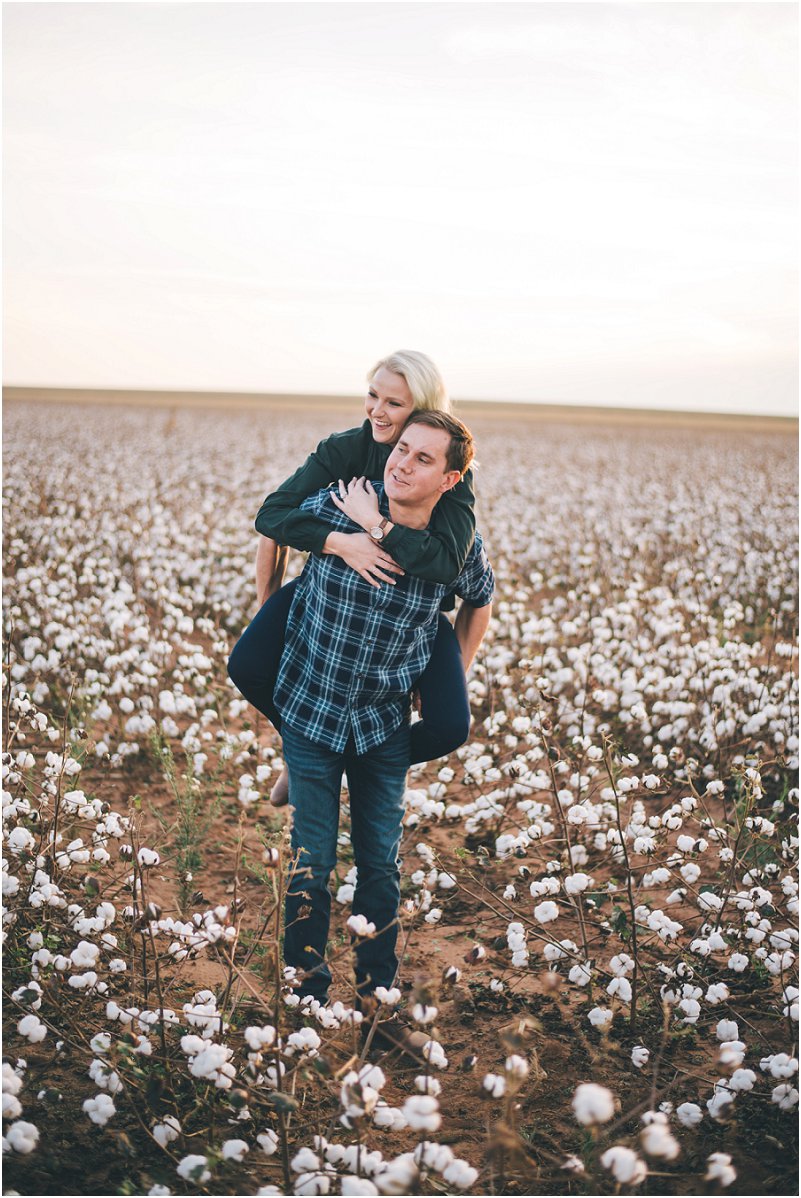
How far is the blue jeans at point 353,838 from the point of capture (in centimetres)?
359

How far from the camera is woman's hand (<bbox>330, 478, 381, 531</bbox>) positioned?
3.34 metres

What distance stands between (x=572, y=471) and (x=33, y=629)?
21307mm

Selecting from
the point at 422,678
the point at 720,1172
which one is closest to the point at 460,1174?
the point at 720,1172

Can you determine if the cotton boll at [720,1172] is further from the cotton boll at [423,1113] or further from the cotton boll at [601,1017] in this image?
the cotton boll at [601,1017]

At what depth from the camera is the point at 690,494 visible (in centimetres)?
2094

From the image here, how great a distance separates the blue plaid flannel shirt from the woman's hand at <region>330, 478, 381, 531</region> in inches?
2.1

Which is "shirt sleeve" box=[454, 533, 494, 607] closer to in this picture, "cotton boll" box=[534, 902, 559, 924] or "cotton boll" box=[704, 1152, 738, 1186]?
"cotton boll" box=[534, 902, 559, 924]

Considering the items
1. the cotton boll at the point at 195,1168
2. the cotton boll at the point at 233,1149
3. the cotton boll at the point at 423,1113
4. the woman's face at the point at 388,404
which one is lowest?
the cotton boll at the point at 233,1149

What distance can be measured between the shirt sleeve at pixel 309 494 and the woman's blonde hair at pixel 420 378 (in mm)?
359

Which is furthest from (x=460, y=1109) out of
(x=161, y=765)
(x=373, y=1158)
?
(x=161, y=765)

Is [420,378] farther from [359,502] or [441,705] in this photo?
[441,705]

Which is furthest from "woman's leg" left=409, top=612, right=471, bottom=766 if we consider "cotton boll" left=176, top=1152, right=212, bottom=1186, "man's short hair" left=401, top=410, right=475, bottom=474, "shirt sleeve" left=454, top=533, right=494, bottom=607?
"cotton boll" left=176, top=1152, right=212, bottom=1186

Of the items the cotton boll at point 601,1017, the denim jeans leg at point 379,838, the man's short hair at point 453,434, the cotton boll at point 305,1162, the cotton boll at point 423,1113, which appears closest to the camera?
the cotton boll at point 423,1113

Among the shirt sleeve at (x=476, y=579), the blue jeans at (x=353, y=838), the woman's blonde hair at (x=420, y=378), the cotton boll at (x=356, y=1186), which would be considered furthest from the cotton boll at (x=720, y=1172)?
the woman's blonde hair at (x=420, y=378)
